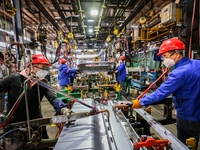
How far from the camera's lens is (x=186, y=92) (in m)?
1.46

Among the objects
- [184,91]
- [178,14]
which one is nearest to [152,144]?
[184,91]

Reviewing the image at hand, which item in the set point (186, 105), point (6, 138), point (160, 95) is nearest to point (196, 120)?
point (186, 105)

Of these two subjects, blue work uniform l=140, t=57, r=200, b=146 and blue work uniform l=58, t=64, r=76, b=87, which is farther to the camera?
blue work uniform l=58, t=64, r=76, b=87

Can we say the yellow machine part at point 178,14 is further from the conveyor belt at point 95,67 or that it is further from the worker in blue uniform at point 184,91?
the conveyor belt at point 95,67

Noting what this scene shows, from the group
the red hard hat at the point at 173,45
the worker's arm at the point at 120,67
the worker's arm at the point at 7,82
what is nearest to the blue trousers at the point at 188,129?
the red hard hat at the point at 173,45

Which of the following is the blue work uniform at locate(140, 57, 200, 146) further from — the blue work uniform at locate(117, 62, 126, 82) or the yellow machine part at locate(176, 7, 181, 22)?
the blue work uniform at locate(117, 62, 126, 82)

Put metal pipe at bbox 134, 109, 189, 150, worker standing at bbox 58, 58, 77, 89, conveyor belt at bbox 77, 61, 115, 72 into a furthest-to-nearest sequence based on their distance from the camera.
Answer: worker standing at bbox 58, 58, 77, 89 → conveyor belt at bbox 77, 61, 115, 72 → metal pipe at bbox 134, 109, 189, 150

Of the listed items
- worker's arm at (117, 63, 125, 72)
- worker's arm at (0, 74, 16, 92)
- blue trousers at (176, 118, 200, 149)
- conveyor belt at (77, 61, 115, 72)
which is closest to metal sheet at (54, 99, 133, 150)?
blue trousers at (176, 118, 200, 149)

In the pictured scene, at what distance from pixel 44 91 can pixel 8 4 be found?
1957mm

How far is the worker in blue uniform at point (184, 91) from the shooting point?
143cm

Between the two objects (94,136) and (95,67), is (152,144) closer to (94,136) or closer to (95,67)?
(94,136)

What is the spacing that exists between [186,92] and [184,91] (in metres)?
0.02

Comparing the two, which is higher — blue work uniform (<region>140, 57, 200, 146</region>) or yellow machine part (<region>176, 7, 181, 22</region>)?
yellow machine part (<region>176, 7, 181, 22</region>)

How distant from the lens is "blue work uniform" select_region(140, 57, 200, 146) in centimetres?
142
